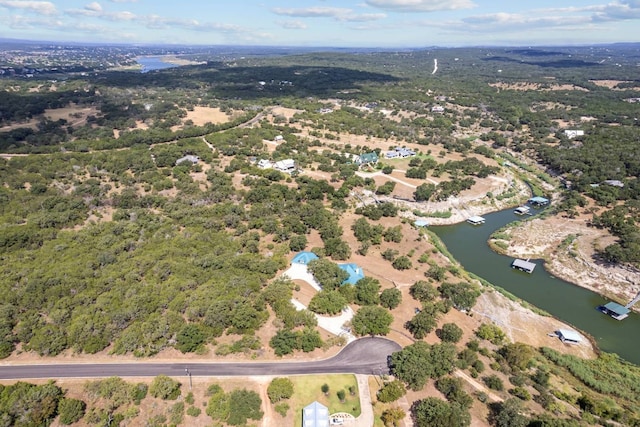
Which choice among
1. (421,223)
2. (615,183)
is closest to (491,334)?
(421,223)

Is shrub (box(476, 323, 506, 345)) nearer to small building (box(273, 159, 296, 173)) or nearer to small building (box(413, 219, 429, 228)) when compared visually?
small building (box(413, 219, 429, 228))

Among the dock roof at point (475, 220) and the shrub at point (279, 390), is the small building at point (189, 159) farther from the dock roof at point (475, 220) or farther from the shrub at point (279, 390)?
the shrub at point (279, 390)

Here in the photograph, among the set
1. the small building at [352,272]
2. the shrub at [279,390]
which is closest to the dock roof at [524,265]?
the small building at [352,272]

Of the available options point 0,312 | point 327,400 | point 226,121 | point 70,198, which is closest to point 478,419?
point 327,400

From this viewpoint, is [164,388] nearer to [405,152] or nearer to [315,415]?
[315,415]

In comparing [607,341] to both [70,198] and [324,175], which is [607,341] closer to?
[324,175]

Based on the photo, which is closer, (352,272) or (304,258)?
(352,272)

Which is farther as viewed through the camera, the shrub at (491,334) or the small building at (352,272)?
the small building at (352,272)
